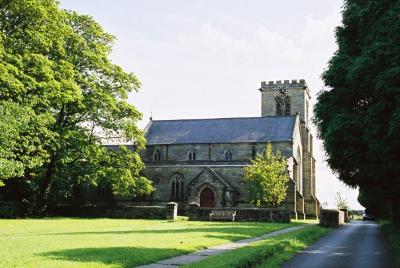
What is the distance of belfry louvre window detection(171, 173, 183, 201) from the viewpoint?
54.8m

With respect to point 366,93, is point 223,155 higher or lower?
higher

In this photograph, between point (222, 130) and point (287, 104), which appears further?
point (287, 104)

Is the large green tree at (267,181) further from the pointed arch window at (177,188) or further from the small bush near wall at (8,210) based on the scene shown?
the small bush near wall at (8,210)

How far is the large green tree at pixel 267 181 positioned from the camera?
46062 millimetres

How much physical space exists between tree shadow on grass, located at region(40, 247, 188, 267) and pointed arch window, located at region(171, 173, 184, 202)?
4011 cm

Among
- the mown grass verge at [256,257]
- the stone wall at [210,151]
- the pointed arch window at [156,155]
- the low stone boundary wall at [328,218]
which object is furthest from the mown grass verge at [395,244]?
the pointed arch window at [156,155]

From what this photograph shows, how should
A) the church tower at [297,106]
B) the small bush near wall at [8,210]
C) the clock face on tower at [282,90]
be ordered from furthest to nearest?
the clock face on tower at [282,90] < the church tower at [297,106] < the small bush near wall at [8,210]

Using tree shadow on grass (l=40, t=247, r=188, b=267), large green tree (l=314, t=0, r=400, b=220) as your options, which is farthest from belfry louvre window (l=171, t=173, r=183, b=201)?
tree shadow on grass (l=40, t=247, r=188, b=267)

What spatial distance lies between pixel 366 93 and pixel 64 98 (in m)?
20.8

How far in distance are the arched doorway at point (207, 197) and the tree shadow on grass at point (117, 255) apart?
36.3m

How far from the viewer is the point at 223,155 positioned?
57.0 metres

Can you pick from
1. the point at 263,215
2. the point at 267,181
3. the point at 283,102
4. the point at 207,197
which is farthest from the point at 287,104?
the point at 263,215

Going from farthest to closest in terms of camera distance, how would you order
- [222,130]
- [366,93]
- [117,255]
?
[222,130], [366,93], [117,255]

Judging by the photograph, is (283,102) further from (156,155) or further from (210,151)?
(156,155)
